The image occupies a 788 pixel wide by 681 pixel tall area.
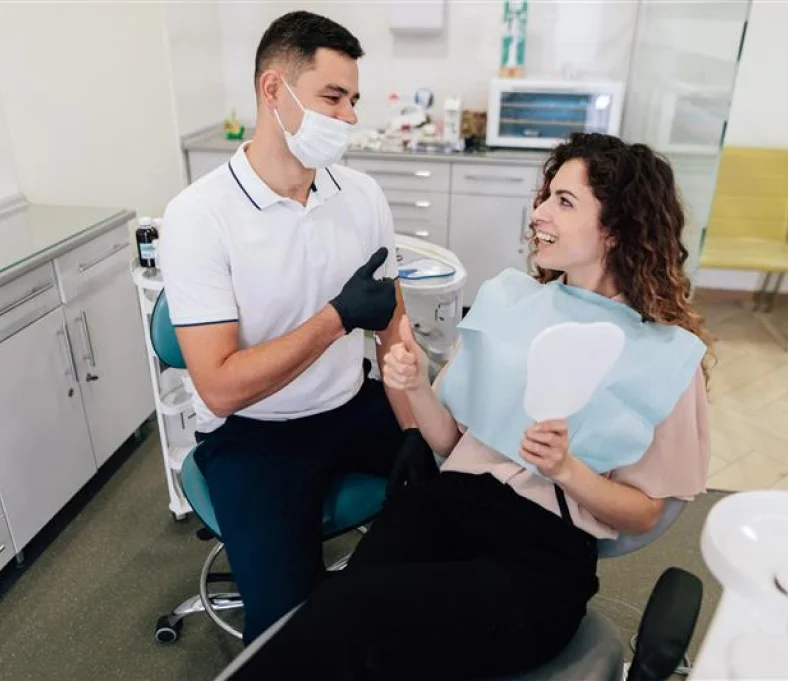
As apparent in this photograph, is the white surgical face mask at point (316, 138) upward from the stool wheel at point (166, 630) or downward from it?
upward

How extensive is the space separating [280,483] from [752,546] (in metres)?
0.81

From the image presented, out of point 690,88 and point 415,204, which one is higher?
point 690,88

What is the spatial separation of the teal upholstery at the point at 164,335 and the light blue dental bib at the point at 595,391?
0.61 meters

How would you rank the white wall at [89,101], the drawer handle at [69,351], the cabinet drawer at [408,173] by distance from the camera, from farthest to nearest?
the cabinet drawer at [408,173] < the white wall at [89,101] < the drawer handle at [69,351]

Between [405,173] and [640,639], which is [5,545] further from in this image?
[405,173]

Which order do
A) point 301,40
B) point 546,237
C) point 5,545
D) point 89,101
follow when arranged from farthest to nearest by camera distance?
1. point 89,101
2. point 5,545
3. point 301,40
4. point 546,237

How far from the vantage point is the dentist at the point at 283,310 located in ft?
4.26

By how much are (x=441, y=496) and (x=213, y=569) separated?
1030 mm

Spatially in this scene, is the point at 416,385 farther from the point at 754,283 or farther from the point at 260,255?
the point at 754,283

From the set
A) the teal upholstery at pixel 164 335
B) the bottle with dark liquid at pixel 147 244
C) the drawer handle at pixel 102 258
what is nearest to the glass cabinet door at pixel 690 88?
the teal upholstery at pixel 164 335

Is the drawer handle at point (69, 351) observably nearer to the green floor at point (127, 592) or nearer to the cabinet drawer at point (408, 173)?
the green floor at point (127, 592)

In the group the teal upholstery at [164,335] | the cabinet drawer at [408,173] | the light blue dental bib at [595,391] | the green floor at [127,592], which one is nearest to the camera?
the light blue dental bib at [595,391]

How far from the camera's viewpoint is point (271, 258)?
4.63 ft

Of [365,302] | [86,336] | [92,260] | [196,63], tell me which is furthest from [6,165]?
[365,302]
